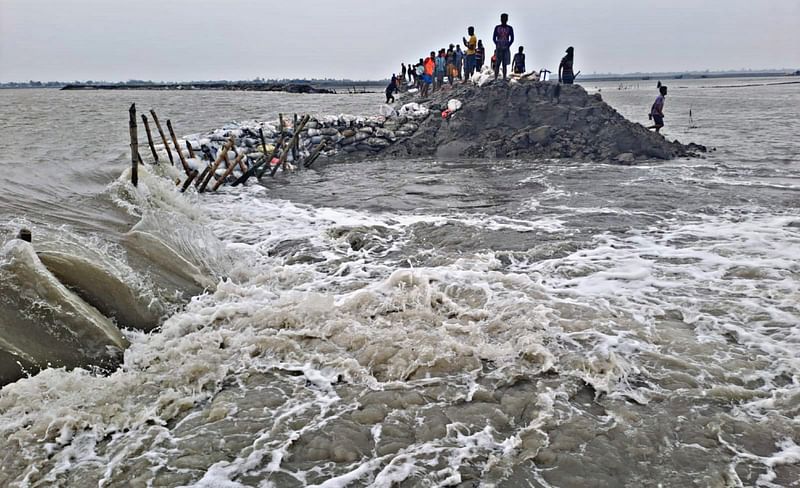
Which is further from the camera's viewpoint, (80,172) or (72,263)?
(80,172)

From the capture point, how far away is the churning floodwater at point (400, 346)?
11.3 feet

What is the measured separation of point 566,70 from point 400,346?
17152mm

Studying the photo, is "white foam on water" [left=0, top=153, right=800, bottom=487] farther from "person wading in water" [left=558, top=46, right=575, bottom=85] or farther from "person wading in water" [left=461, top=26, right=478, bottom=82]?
"person wading in water" [left=461, top=26, right=478, bottom=82]

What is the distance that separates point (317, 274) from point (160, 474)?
4006 millimetres

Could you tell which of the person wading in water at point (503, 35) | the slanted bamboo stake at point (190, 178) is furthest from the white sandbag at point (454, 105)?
the slanted bamboo stake at point (190, 178)

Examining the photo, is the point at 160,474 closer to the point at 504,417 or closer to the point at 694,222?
the point at 504,417

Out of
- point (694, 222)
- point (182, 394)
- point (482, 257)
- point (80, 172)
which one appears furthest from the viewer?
point (80, 172)

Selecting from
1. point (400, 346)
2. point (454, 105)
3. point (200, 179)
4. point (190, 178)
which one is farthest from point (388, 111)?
point (400, 346)

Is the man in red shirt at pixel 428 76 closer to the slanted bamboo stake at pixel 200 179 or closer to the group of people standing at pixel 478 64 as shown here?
the group of people standing at pixel 478 64

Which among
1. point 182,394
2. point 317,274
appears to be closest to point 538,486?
point 182,394

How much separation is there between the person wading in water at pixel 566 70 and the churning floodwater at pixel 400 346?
1043 cm

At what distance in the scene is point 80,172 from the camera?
498 inches

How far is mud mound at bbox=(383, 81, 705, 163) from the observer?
18062 mm

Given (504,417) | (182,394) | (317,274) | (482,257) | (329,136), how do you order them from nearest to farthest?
1. (504,417)
2. (182,394)
3. (317,274)
4. (482,257)
5. (329,136)
